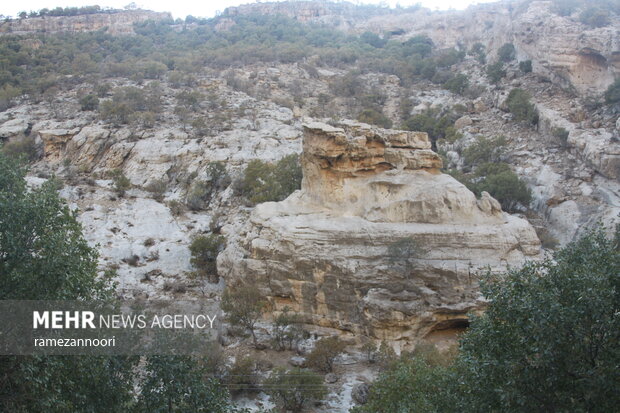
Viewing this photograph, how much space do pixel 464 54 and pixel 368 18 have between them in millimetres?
43423

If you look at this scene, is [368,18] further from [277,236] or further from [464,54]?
[277,236]

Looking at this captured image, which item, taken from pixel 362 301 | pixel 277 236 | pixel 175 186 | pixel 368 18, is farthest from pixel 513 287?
pixel 368 18

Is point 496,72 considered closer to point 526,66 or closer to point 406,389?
point 526,66

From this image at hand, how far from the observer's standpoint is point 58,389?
23.9ft

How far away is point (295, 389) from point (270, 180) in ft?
43.4

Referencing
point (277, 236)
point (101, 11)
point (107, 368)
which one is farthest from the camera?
point (101, 11)

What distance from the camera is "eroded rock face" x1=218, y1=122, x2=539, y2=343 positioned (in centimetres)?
1627

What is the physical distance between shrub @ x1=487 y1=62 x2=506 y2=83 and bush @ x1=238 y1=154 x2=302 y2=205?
19.3 metres

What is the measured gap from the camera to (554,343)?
6371mm

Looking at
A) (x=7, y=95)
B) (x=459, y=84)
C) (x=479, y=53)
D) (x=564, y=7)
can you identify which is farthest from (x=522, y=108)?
(x=7, y=95)

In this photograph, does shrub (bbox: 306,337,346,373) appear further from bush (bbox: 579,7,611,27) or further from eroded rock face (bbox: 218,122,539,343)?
bush (bbox: 579,7,611,27)

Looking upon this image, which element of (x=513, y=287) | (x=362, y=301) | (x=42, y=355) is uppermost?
(x=513, y=287)

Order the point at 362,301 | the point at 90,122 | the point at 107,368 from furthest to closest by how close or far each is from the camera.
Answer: the point at 90,122 → the point at 362,301 → the point at 107,368

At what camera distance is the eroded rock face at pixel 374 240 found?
53.4ft
